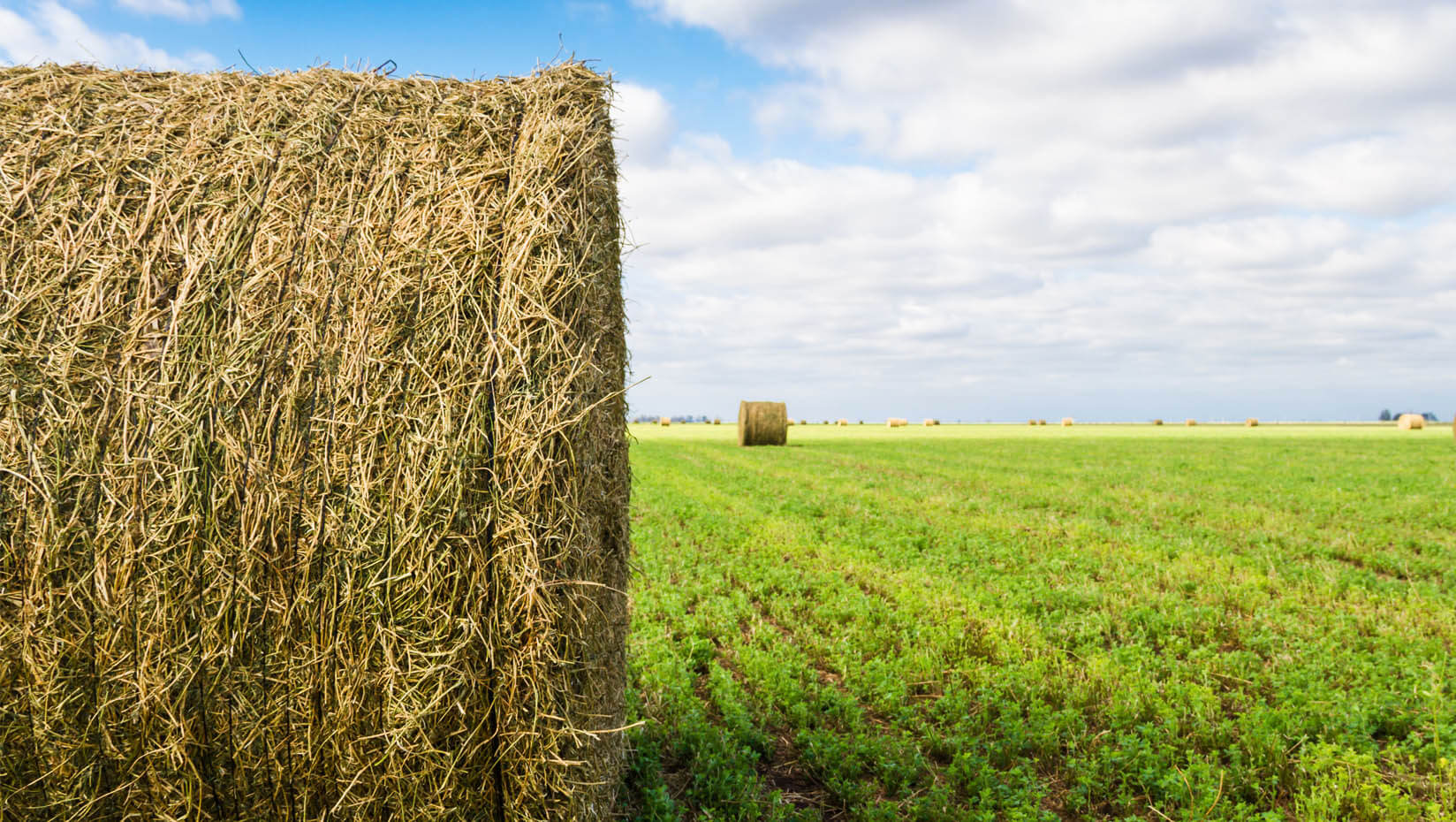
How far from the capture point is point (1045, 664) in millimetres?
6469

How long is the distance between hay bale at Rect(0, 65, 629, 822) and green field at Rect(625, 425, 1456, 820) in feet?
5.35

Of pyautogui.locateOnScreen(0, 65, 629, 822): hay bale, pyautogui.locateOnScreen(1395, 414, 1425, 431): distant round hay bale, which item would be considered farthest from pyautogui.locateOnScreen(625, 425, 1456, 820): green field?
pyautogui.locateOnScreen(1395, 414, 1425, 431): distant round hay bale

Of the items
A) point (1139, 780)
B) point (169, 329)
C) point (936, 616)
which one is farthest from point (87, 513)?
point (936, 616)

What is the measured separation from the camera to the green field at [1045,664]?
470cm

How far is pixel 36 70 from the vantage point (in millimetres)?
4262

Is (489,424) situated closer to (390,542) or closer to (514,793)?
(390,542)

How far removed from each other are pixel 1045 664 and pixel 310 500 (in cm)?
537

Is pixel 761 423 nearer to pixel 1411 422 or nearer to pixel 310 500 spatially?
pixel 310 500

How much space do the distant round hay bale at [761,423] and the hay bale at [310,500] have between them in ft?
99.7

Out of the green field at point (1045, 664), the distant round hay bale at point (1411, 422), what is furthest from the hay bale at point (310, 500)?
the distant round hay bale at point (1411, 422)

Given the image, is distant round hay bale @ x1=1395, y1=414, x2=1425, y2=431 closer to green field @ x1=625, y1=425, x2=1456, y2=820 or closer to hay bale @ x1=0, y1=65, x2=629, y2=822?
green field @ x1=625, y1=425, x2=1456, y2=820

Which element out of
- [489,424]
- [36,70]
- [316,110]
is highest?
[36,70]

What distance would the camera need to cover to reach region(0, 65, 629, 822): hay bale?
326cm

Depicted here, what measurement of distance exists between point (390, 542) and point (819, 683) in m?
3.89
